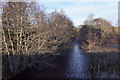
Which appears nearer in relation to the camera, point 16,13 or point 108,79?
point 108,79

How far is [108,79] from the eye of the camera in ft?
17.0

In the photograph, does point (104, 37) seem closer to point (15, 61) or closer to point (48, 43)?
point (48, 43)

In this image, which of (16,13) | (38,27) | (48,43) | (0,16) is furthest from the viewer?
(48,43)

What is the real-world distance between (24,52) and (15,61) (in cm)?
71

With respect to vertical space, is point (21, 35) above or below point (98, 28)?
below

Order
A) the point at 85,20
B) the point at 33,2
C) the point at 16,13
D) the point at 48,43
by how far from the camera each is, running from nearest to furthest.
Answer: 1. the point at 16,13
2. the point at 33,2
3. the point at 48,43
4. the point at 85,20

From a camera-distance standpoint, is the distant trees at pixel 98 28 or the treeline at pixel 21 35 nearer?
the treeline at pixel 21 35

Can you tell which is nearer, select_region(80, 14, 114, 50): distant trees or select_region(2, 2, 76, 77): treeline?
select_region(2, 2, 76, 77): treeline

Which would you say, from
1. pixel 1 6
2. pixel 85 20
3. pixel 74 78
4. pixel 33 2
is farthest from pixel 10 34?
pixel 85 20

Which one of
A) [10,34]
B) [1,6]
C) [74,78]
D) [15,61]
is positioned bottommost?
[74,78]

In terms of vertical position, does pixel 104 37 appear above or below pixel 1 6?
below

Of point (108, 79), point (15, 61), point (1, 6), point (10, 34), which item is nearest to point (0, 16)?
point (1, 6)

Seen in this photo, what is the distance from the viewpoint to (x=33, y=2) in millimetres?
6797

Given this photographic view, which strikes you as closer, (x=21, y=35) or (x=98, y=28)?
(x=21, y=35)
